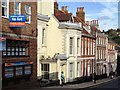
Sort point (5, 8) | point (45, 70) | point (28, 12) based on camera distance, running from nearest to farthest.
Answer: point (5, 8) < point (28, 12) < point (45, 70)

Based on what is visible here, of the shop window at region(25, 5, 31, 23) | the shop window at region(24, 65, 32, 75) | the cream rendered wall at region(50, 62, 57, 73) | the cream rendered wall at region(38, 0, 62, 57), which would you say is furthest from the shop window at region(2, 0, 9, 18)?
the cream rendered wall at region(38, 0, 62, 57)

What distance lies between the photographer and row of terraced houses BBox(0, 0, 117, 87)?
23078 mm

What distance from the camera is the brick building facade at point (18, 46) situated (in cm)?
2247

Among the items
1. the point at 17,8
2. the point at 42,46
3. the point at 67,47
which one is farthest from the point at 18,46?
the point at 67,47

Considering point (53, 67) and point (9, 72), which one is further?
point (53, 67)

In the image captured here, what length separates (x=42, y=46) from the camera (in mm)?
32344

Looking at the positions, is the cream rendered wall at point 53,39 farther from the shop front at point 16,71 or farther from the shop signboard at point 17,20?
the shop signboard at point 17,20

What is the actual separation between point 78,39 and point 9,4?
17729mm

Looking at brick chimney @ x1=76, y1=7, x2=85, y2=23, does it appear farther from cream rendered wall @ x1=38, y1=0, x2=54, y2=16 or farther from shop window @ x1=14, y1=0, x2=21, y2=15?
shop window @ x1=14, y1=0, x2=21, y2=15

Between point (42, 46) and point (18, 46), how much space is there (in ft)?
25.2

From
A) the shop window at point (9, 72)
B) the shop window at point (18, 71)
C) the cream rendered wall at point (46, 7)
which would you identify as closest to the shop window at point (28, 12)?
the shop window at point (18, 71)

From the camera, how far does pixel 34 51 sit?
27.6 metres

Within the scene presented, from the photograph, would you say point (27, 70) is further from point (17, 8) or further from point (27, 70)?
point (17, 8)

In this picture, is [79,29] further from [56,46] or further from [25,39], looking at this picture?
[25,39]
